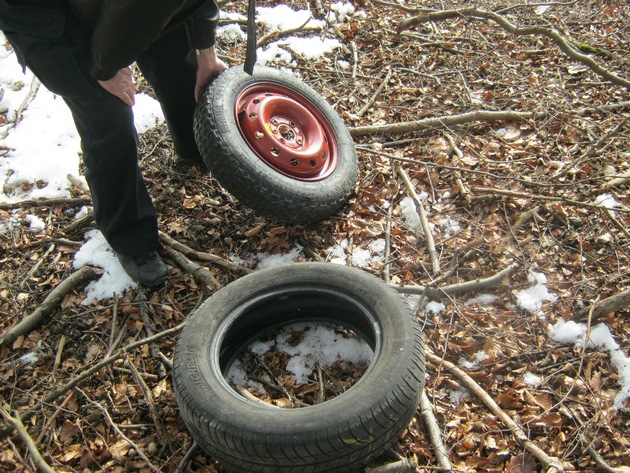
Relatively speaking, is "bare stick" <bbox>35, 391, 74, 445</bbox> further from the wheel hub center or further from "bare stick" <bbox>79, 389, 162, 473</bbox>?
the wheel hub center

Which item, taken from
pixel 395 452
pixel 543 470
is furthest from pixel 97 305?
pixel 543 470

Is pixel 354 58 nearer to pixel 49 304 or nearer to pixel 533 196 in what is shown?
pixel 533 196

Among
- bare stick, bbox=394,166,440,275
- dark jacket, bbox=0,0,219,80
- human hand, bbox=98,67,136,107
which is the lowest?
bare stick, bbox=394,166,440,275

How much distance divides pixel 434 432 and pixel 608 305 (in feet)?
4.62

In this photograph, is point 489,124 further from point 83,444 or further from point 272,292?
point 83,444

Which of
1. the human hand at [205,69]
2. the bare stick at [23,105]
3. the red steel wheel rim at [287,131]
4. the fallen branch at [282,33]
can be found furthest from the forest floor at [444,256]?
the bare stick at [23,105]

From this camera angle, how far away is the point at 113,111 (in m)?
2.75

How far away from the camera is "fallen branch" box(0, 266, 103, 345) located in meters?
3.14

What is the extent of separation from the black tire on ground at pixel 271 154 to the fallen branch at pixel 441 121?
52 centimetres

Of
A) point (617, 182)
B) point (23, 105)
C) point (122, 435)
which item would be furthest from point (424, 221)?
point (23, 105)

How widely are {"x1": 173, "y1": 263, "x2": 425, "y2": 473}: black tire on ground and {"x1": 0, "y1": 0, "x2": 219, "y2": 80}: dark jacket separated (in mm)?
1357

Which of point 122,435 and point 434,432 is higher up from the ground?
point 434,432

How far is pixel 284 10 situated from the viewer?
20.3ft

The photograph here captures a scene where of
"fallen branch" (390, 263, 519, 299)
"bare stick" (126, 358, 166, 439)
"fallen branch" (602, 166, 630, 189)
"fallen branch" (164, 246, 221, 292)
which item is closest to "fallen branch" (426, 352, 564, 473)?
"fallen branch" (390, 263, 519, 299)
